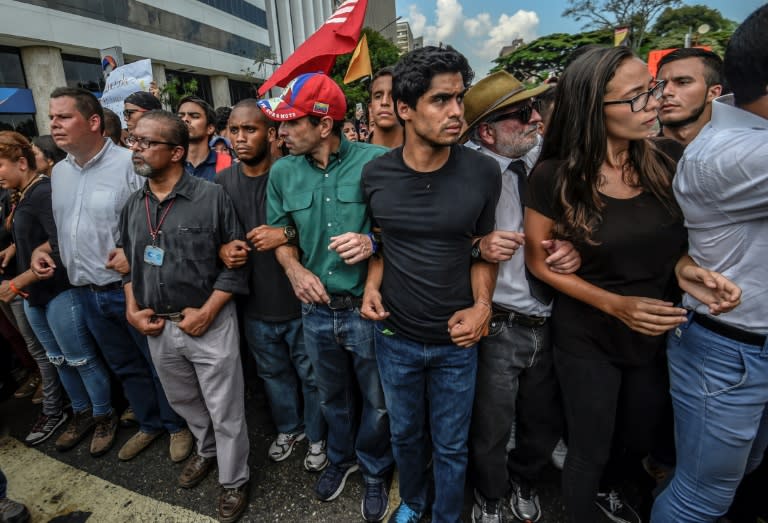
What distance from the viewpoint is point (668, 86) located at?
2.96 metres

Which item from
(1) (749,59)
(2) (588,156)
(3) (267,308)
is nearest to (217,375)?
(3) (267,308)

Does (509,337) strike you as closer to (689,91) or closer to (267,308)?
(267,308)

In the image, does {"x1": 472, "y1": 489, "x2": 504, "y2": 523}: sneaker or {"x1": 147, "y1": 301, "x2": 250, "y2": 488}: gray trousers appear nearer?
{"x1": 472, "y1": 489, "x2": 504, "y2": 523}: sneaker

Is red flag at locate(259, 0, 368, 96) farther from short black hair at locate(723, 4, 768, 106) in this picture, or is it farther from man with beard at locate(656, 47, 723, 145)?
short black hair at locate(723, 4, 768, 106)

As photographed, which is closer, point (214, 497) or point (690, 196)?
point (690, 196)

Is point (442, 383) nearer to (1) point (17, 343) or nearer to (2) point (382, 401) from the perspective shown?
(2) point (382, 401)

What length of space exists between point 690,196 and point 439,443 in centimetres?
151

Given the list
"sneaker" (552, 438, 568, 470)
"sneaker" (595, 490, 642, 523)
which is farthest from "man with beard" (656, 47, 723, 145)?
"sneaker" (595, 490, 642, 523)

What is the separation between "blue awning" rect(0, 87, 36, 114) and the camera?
634 inches

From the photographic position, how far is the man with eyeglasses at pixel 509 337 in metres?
2.04

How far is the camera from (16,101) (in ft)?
54.5

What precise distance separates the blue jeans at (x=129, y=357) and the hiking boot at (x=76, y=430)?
1.73 feet

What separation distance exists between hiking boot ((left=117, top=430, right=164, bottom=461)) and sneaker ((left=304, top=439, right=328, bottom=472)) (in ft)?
4.00

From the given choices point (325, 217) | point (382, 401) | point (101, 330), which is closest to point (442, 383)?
point (382, 401)
